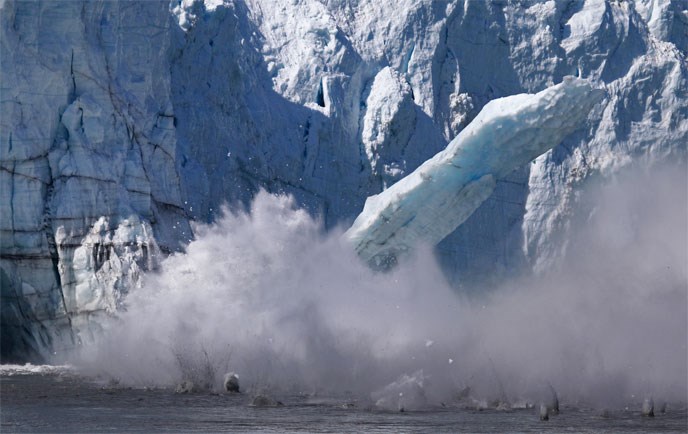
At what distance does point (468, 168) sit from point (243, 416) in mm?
8952

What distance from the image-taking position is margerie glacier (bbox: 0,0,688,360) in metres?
23.4

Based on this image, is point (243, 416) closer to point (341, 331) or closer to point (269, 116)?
point (341, 331)

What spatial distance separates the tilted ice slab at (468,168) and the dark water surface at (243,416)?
622 centimetres

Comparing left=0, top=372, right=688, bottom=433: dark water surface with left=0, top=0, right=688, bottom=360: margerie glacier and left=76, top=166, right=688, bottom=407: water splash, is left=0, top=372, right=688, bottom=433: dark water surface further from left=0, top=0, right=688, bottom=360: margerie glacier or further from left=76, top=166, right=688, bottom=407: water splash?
left=0, top=0, right=688, bottom=360: margerie glacier

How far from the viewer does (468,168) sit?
24312 millimetres

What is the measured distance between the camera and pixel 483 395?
18.9 meters

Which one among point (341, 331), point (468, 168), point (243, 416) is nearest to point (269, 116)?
point (468, 168)

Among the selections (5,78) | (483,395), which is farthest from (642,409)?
(5,78)

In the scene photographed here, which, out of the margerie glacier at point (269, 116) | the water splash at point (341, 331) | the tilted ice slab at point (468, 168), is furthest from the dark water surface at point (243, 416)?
the tilted ice slab at point (468, 168)

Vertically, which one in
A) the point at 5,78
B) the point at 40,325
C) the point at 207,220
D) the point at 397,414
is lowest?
the point at 397,414

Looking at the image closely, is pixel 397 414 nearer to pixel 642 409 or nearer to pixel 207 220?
pixel 642 409

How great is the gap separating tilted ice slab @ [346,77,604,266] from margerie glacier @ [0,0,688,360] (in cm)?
53

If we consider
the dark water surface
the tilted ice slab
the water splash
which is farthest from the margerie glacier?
the dark water surface

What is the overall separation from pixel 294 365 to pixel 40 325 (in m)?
5.14
